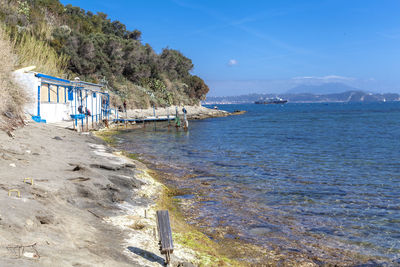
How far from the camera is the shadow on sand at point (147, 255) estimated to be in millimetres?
5508

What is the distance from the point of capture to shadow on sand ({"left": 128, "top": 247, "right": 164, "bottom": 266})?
5508 mm

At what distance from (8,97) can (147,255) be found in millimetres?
14373

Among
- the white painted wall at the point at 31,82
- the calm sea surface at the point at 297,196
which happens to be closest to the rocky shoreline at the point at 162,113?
the white painted wall at the point at 31,82

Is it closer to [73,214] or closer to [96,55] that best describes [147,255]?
[73,214]

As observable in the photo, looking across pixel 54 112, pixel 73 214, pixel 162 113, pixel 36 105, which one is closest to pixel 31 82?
pixel 36 105

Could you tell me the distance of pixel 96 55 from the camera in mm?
52812

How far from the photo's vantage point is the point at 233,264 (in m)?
6.32

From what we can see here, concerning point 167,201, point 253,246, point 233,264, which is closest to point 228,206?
point 167,201

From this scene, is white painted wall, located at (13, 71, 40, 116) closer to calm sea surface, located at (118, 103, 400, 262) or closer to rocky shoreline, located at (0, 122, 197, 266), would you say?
calm sea surface, located at (118, 103, 400, 262)

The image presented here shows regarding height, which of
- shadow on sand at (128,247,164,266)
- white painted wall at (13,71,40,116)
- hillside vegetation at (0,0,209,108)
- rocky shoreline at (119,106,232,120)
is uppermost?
hillside vegetation at (0,0,209,108)

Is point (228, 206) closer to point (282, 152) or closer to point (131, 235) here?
point (131, 235)

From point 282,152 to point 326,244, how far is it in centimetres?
1430

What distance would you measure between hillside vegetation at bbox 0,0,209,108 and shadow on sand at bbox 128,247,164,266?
29.0 metres

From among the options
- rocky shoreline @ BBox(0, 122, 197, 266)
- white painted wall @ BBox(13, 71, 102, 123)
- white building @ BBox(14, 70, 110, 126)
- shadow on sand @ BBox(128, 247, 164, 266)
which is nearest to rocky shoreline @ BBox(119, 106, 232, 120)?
white building @ BBox(14, 70, 110, 126)
